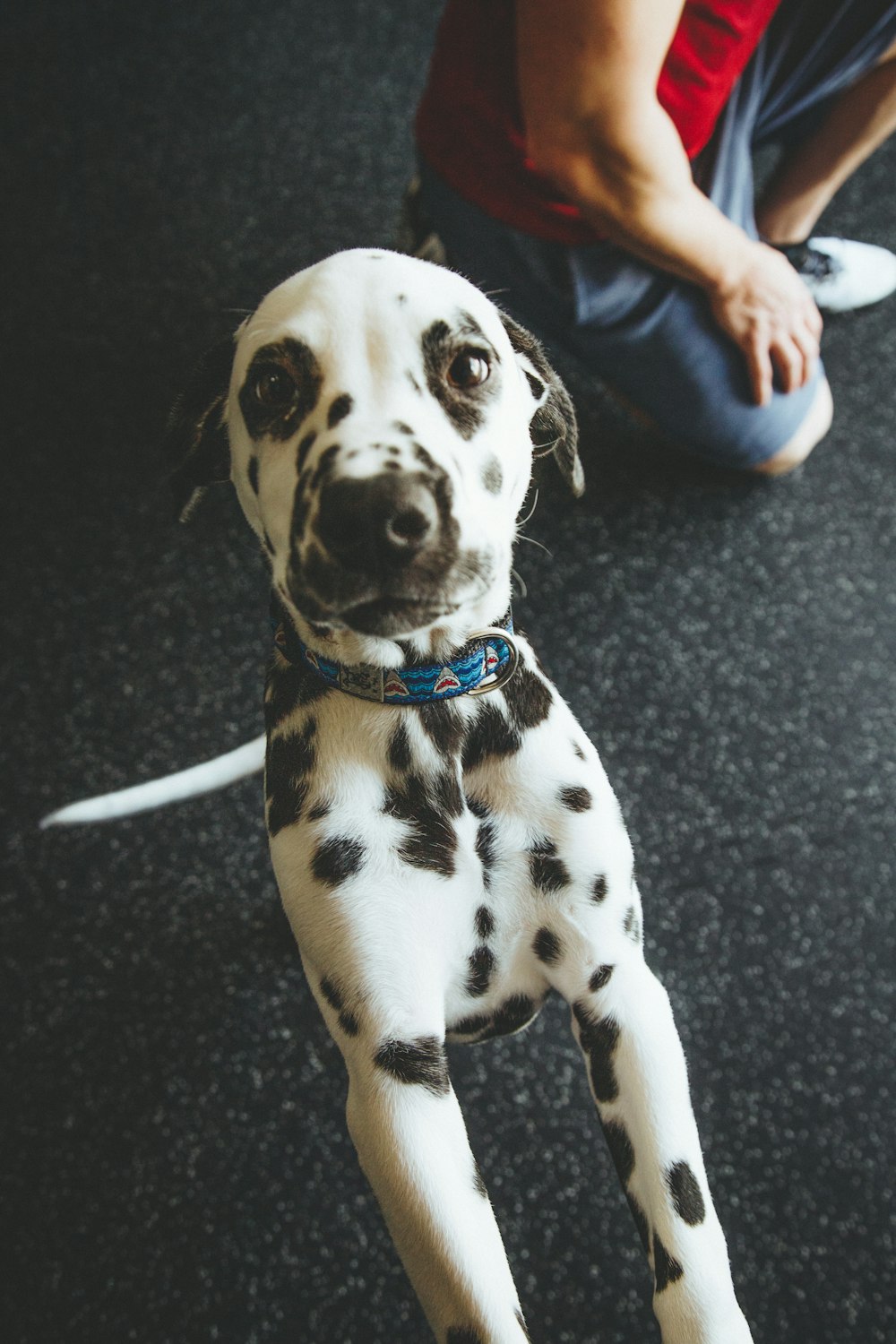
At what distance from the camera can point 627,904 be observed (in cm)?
110

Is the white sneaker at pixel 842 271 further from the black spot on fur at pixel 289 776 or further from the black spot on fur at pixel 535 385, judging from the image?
the black spot on fur at pixel 289 776

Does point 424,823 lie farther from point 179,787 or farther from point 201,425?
point 179,787

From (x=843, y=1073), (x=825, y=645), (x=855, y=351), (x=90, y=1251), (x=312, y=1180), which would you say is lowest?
(x=90, y=1251)

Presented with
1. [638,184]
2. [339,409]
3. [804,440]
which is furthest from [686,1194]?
[804,440]

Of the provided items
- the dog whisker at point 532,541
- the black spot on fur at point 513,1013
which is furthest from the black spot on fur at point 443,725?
the black spot on fur at point 513,1013

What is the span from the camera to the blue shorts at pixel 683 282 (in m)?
1.70

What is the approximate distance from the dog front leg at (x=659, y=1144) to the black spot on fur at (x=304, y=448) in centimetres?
65

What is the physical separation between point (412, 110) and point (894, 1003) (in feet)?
8.38

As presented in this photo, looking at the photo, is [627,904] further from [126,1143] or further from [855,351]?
[855,351]

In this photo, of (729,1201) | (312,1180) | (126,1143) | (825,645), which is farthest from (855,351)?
(126,1143)

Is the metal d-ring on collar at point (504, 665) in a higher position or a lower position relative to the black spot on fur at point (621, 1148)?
higher

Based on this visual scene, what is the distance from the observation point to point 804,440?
2.05 meters

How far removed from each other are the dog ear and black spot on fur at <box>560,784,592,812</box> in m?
0.42

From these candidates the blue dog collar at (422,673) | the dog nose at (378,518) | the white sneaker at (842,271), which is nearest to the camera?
the dog nose at (378,518)
